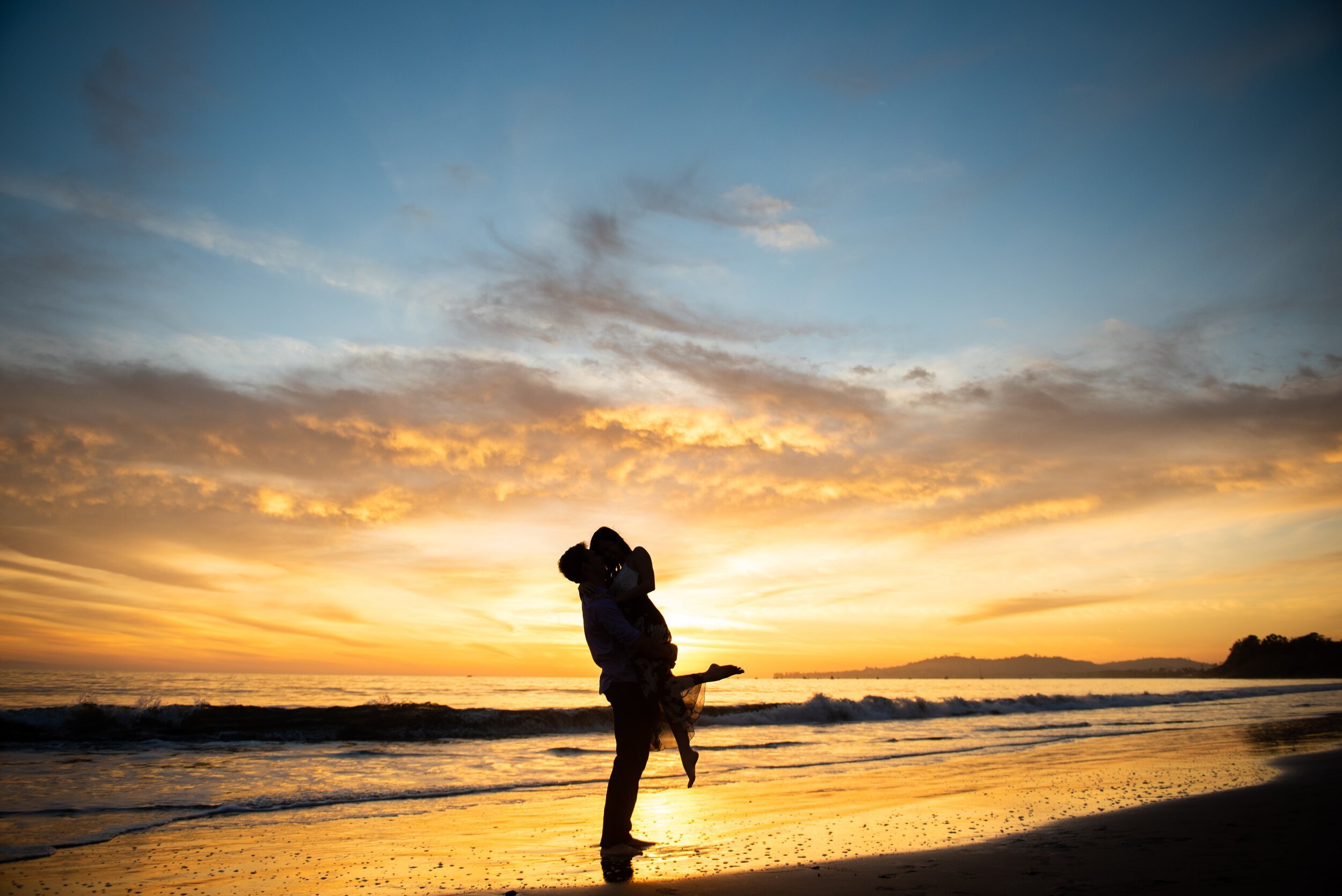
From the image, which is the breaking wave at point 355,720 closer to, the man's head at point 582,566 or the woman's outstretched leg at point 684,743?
the woman's outstretched leg at point 684,743

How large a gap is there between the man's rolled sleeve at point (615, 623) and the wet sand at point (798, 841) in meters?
1.52

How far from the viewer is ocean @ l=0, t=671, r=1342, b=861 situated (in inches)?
379

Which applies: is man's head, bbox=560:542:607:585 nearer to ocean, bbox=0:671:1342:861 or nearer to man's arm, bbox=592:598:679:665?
man's arm, bbox=592:598:679:665

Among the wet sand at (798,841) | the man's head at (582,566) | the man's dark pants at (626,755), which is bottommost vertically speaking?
the wet sand at (798,841)

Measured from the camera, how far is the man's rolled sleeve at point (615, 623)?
17.6ft

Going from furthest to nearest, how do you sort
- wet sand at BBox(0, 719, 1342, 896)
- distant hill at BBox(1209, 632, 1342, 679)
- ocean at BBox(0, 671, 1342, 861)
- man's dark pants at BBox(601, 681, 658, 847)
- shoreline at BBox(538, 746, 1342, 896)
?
1. distant hill at BBox(1209, 632, 1342, 679)
2. ocean at BBox(0, 671, 1342, 861)
3. man's dark pants at BBox(601, 681, 658, 847)
4. wet sand at BBox(0, 719, 1342, 896)
5. shoreline at BBox(538, 746, 1342, 896)

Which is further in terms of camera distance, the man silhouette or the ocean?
the ocean

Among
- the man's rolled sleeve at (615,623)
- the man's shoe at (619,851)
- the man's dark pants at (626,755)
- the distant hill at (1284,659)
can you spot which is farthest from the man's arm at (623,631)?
the distant hill at (1284,659)

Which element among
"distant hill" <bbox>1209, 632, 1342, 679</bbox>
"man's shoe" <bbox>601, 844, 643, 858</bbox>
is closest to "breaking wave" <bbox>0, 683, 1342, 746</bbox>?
"man's shoe" <bbox>601, 844, 643, 858</bbox>

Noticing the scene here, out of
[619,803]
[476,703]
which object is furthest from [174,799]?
[476,703]

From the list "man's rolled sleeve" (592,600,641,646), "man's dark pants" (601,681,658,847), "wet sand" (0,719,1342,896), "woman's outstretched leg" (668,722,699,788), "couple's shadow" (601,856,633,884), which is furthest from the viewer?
"woman's outstretched leg" (668,722,699,788)

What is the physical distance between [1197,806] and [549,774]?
937 cm

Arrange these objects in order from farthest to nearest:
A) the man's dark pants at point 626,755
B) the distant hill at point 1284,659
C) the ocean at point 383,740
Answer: the distant hill at point 1284,659, the ocean at point 383,740, the man's dark pants at point 626,755

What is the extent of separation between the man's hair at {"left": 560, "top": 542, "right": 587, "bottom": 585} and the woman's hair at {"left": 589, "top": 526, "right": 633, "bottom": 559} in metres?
0.12
